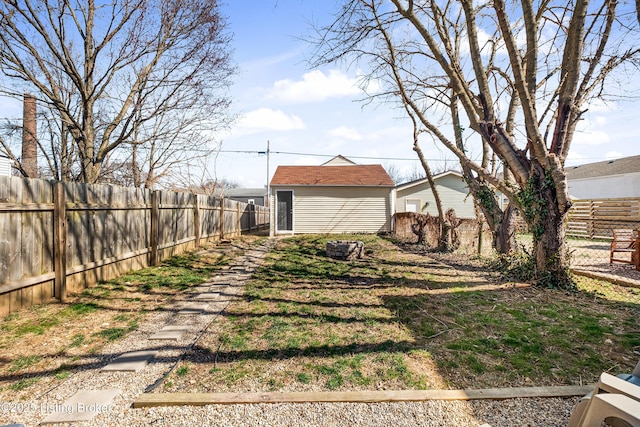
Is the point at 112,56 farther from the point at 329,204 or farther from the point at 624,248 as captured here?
the point at 624,248

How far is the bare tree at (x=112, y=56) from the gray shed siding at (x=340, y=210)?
6182mm

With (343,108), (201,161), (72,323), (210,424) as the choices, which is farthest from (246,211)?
(210,424)

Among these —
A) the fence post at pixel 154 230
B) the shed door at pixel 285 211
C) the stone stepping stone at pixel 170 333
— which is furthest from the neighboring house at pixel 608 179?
the stone stepping stone at pixel 170 333

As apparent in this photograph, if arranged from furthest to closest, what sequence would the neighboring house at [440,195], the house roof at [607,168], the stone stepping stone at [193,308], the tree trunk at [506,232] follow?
the house roof at [607,168], the neighboring house at [440,195], the tree trunk at [506,232], the stone stepping stone at [193,308]

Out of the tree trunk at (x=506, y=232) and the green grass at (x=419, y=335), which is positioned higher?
the tree trunk at (x=506, y=232)

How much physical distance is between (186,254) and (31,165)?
7.82 meters

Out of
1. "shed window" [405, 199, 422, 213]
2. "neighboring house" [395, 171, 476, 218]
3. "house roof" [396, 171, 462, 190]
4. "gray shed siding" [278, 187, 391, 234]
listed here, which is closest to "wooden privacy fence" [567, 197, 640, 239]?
"neighboring house" [395, 171, 476, 218]

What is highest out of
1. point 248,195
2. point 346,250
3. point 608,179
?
point 608,179

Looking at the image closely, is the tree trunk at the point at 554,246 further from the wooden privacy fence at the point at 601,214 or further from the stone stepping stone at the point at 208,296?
the wooden privacy fence at the point at 601,214

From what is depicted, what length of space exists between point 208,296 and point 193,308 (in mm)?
563

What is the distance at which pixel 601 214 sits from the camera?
12594 mm

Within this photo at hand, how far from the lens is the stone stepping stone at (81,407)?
207cm

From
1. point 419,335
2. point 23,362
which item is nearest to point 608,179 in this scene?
point 419,335

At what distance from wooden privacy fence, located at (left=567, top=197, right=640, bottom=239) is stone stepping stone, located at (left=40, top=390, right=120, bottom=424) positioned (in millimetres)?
13512
